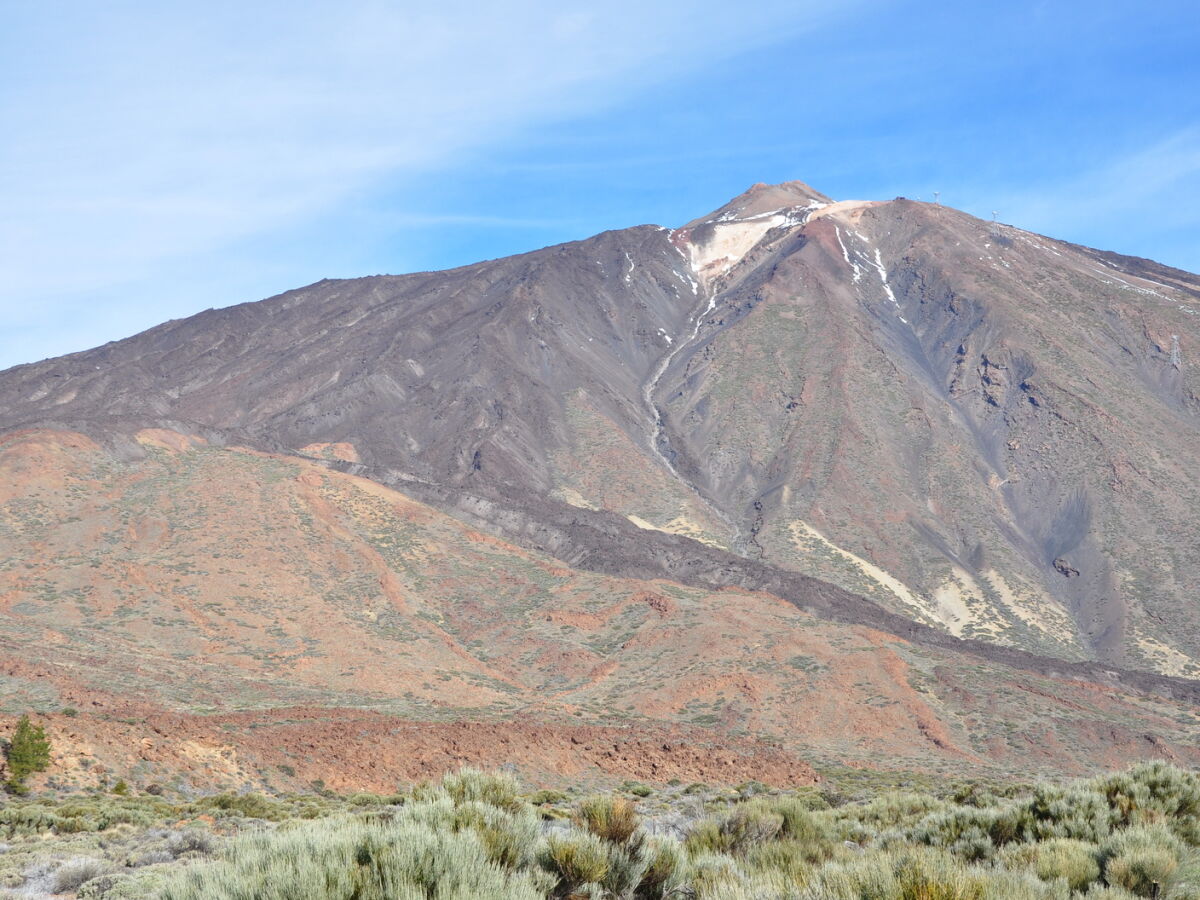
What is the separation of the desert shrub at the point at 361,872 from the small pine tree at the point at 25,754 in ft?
46.4

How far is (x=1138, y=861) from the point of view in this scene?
7133 mm

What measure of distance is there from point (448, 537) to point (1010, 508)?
2360 inches

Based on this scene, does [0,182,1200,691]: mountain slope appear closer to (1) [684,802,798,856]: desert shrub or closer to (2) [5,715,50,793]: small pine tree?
(2) [5,715,50,793]: small pine tree

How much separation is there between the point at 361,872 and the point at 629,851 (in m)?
2.42

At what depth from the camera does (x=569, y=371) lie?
107688 mm

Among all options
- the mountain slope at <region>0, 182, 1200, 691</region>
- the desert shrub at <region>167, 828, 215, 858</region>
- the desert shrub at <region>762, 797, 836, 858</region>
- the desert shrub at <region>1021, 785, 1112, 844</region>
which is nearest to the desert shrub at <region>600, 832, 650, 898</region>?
the desert shrub at <region>762, 797, 836, 858</region>

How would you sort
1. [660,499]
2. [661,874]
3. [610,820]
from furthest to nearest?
[660,499] → [610,820] → [661,874]

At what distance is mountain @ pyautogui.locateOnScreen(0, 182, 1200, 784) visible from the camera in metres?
40.6

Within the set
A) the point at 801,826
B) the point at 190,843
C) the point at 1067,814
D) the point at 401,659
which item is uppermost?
the point at 1067,814

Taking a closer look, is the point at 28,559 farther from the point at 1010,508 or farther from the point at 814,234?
the point at 814,234

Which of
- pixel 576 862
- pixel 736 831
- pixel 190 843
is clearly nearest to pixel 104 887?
pixel 190 843

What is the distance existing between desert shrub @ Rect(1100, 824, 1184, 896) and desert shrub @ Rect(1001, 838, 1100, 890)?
4.5 inches

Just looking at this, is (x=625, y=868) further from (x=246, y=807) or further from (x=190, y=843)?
(x=246, y=807)

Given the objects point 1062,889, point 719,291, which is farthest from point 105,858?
point 719,291
